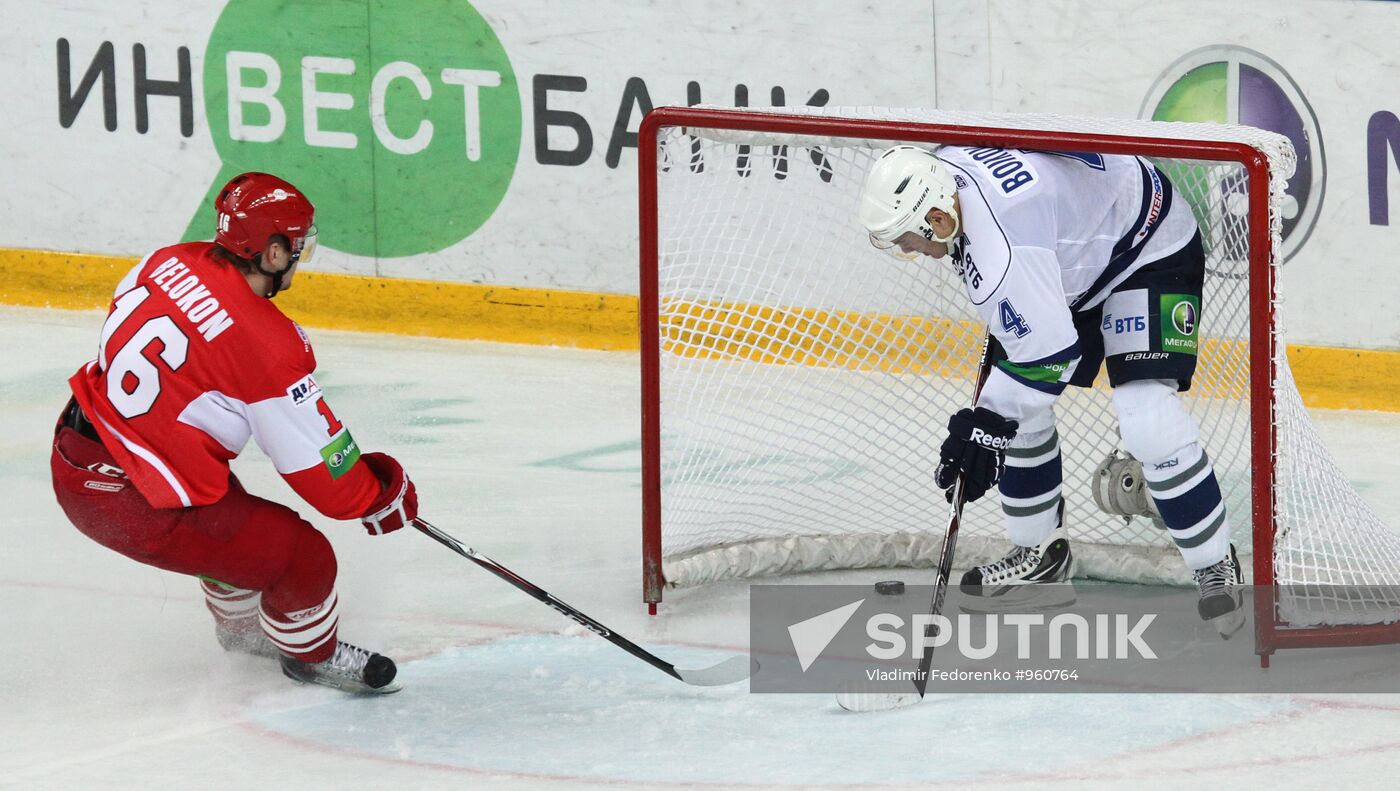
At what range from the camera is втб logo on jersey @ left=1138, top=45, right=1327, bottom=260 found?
5.07 meters

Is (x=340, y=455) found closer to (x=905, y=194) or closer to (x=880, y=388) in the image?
(x=905, y=194)

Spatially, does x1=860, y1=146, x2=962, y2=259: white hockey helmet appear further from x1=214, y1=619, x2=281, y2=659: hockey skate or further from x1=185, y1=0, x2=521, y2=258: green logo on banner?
x1=185, y1=0, x2=521, y2=258: green logo on banner

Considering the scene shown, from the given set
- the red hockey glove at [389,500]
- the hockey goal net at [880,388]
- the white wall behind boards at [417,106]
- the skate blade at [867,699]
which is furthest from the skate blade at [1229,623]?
the white wall behind boards at [417,106]

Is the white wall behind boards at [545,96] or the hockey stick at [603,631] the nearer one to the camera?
the hockey stick at [603,631]

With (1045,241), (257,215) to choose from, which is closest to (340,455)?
(257,215)

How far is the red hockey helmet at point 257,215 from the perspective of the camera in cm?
288

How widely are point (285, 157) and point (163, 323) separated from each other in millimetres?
3294

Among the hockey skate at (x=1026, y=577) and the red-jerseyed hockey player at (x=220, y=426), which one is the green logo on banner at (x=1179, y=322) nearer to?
the hockey skate at (x=1026, y=577)

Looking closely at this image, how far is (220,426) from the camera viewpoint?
9.48 feet

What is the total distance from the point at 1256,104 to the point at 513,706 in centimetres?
305

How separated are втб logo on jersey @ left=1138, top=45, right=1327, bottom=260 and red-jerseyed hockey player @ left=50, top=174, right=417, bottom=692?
2.99 m

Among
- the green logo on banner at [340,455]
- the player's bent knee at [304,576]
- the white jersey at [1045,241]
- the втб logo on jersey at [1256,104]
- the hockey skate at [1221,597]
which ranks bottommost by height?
the hockey skate at [1221,597]

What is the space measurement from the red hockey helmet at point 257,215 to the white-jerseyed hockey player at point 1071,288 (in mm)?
927

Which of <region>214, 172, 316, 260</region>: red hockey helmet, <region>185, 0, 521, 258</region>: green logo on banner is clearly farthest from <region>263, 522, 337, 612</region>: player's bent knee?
<region>185, 0, 521, 258</region>: green logo on banner
